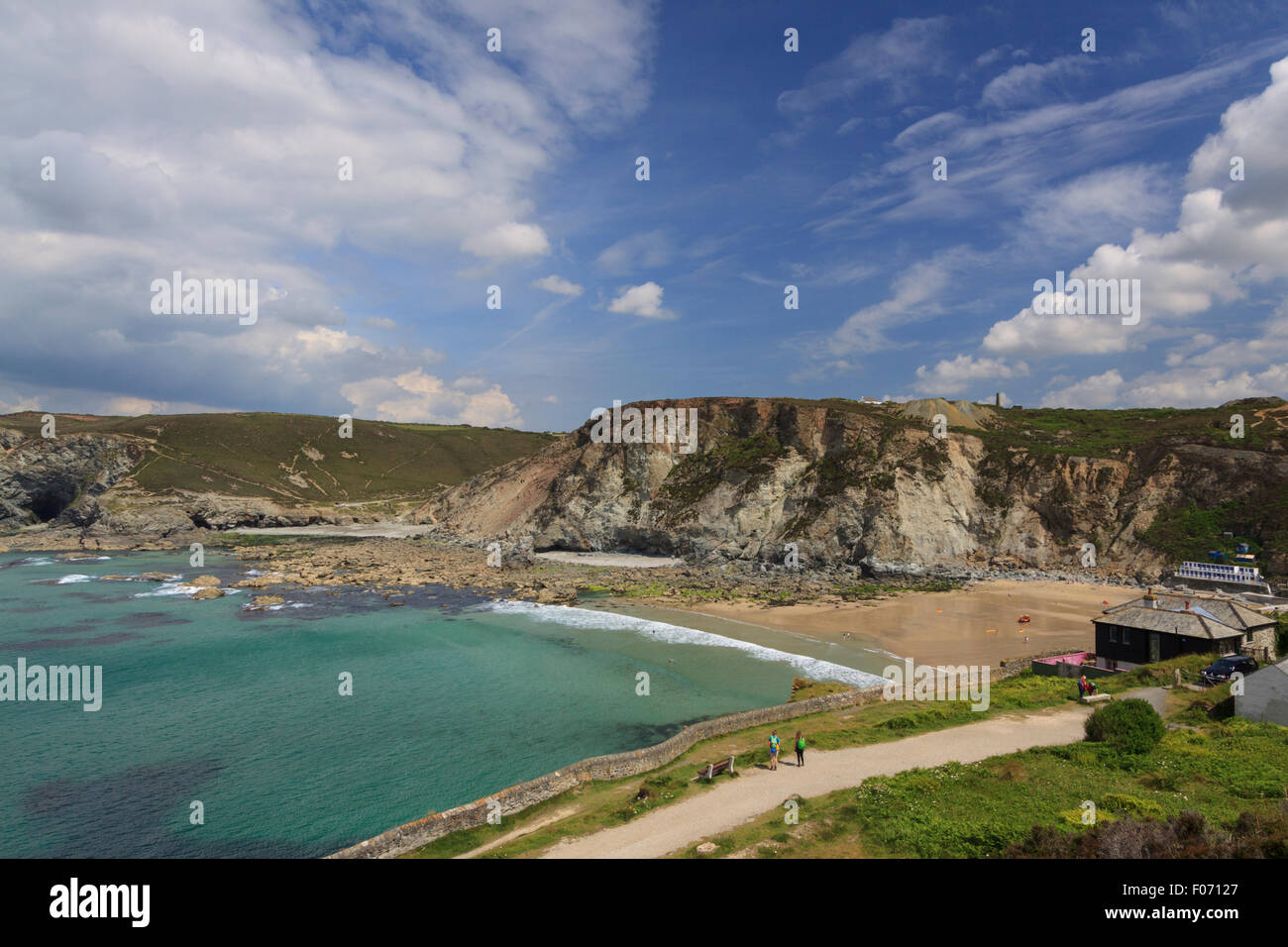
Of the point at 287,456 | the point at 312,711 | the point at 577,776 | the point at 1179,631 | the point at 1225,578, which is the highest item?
the point at 287,456

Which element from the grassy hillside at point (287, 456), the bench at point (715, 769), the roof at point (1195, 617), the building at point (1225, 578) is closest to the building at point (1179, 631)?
the roof at point (1195, 617)

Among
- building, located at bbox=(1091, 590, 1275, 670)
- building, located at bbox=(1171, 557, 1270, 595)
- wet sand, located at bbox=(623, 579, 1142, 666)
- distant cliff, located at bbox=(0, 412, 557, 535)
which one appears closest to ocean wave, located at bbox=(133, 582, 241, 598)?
A: wet sand, located at bbox=(623, 579, 1142, 666)

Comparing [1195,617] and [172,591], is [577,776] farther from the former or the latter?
[172,591]

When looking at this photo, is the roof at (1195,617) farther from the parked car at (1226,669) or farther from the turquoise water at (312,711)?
the turquoise water at (312,711)

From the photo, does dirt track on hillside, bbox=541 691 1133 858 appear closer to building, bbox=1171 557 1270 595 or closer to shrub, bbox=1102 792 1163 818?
shrub, bbox=1102 792 1163 818

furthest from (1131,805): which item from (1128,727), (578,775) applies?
(578,775)
